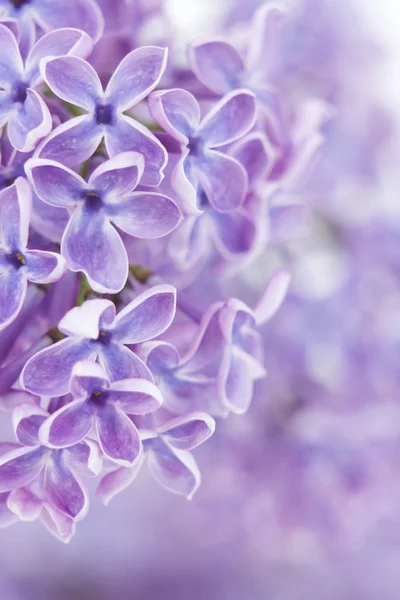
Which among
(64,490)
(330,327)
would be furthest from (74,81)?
(330,327)

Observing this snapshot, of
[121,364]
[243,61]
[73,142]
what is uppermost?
[243,61]

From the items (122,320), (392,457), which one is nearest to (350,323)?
(392,457)

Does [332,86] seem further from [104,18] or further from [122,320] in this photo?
[122,320]

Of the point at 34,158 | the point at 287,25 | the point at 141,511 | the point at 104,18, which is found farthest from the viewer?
the point at 141,511

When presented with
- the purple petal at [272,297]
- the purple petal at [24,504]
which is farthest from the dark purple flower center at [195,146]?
the purple petal at [24,504]

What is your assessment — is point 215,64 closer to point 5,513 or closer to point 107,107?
point 107,107

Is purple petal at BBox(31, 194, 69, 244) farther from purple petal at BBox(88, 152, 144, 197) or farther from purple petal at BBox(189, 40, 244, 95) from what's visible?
purple petal at BBox(189, 40, 244, 95)
